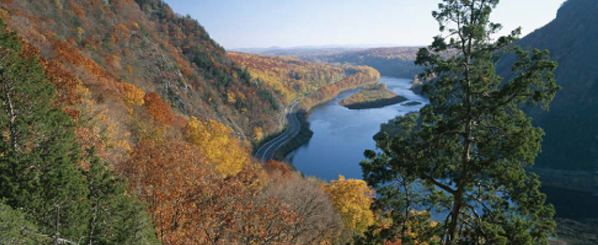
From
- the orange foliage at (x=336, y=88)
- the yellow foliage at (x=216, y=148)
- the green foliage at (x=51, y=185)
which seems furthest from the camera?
the orange foliage at (x=336, y=88)

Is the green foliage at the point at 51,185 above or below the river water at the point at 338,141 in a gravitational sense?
above

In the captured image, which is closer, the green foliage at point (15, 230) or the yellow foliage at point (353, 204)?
the green foliage at point (15, 230)

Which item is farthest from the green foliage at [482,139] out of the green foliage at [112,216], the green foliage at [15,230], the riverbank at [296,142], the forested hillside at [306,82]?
the forested hillside at [306,82]

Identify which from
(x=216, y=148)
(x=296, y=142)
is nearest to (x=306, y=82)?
(x=296, y=142)

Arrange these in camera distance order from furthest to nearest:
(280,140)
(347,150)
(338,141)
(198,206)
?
(338,141) → (280,140) → (347,150) → (198,206)

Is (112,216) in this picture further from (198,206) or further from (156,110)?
(156,110)

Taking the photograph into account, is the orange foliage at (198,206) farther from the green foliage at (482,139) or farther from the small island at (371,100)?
the small island at (371,100)

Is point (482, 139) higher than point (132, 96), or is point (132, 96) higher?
point (482, 139)
